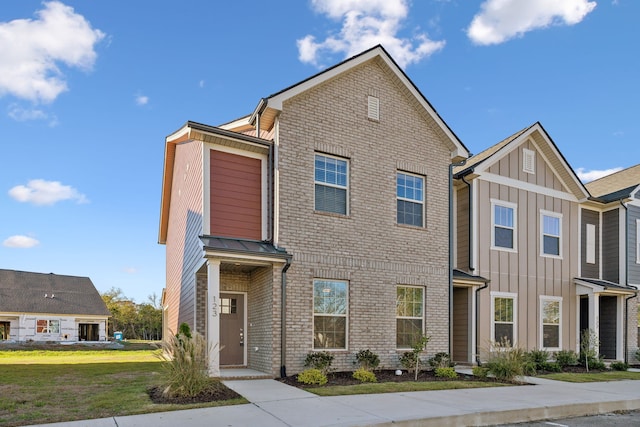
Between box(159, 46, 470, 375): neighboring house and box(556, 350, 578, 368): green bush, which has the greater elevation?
box(159, 46, 470, 375): neighboring house

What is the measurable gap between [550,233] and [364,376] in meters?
10.4

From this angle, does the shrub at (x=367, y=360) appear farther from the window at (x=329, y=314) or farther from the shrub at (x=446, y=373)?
the shrub at (x=446, y=373)

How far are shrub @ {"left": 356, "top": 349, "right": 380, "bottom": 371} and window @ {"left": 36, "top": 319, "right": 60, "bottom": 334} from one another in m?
36.5

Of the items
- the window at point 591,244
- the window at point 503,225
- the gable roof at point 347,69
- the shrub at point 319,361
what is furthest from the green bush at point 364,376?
the window at point 591,244

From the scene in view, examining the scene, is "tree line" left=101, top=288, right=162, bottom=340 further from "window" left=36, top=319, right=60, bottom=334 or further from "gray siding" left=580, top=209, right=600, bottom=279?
"gray siding" left=580, top=209, right=600, bottom=279

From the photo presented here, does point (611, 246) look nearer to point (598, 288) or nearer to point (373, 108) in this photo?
point (598, 288)

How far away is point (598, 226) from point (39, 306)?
40.1 m

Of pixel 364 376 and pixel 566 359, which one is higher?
pixel 364 376

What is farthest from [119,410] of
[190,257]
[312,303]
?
[190,257]

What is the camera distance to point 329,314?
43.1 ft

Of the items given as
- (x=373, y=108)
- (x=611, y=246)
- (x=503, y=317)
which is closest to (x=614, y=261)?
(x=611, y=246)

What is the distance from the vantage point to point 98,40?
582 inches

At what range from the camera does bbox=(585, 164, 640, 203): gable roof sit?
20.3 metres

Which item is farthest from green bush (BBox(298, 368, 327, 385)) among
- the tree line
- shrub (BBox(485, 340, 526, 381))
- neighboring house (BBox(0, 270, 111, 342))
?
the tree line
